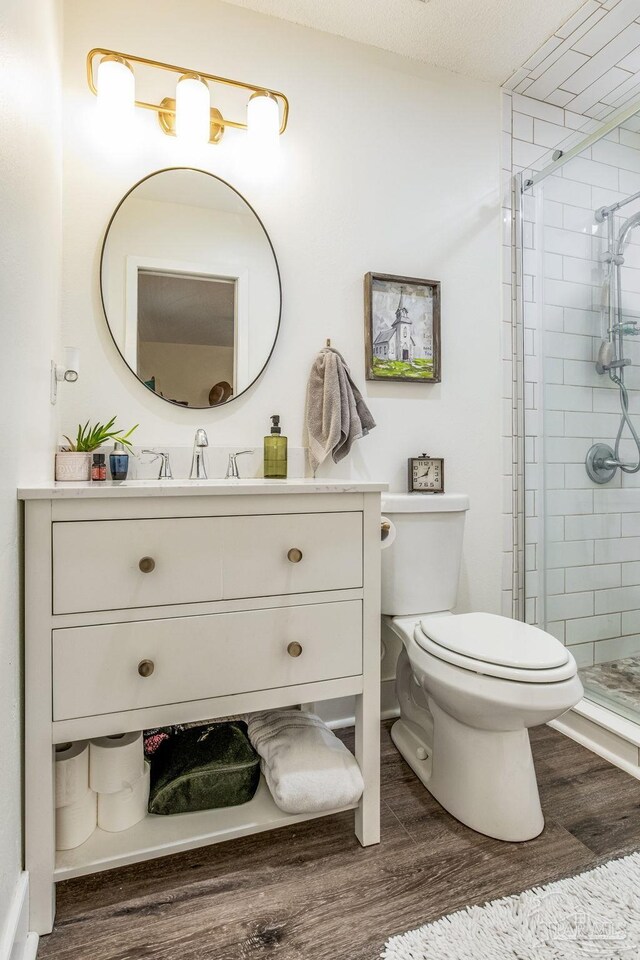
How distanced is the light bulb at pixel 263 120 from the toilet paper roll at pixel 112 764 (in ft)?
5.71

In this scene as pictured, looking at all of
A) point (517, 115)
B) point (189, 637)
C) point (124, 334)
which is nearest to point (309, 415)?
point (124, 334)

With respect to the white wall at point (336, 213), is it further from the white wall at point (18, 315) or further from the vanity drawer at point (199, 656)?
the vanity drawer at point (199, 656)

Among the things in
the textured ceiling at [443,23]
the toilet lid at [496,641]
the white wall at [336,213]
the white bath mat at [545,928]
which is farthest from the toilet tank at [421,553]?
the textured ceiling at [443,23]

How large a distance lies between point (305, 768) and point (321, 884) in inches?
9.0

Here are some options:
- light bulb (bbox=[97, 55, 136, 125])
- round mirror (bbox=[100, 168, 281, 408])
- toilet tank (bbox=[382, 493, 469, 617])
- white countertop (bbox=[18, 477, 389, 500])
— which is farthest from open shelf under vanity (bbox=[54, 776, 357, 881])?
light bulb (bbox=[97, 55, 136, 125])

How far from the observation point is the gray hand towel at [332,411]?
1.68 m

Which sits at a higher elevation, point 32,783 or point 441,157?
point 441,157

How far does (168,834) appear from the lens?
1138 millimetres

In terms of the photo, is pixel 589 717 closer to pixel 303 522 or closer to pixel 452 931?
pixel 452 931

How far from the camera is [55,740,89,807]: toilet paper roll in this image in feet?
3.55

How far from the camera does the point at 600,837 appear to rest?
126 cm

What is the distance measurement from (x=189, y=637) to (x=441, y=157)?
1.96 metres

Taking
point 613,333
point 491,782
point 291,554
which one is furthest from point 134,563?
point 613,333

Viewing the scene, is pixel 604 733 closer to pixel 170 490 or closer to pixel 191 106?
pixel 170 490
